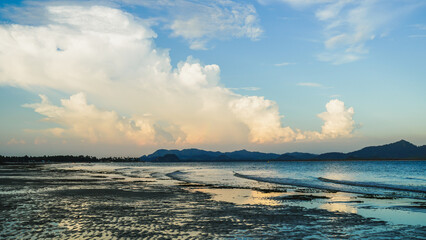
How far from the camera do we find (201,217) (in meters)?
18.6

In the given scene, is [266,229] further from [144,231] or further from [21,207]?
[21,207]

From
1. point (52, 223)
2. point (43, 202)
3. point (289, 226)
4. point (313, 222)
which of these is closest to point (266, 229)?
point (289, 226)

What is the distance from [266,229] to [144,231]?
19.7ft

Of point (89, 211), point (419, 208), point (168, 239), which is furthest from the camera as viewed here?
point (419, 208)

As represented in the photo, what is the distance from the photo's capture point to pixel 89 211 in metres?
20.1

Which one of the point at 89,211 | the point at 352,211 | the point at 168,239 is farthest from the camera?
the point at 352,211

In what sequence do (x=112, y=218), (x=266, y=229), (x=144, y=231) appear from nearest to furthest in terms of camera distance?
(x=144, y=231) → (x=266, y=229) → (x=112, y=218)

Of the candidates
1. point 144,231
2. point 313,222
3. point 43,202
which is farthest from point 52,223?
point 313,222

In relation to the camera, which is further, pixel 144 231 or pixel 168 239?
pixel 144 231

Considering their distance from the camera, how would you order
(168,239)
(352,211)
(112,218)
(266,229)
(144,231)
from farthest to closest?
(352,211), (112,218), (266,229), (144,231), (168,239)

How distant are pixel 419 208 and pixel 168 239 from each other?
2040 cm

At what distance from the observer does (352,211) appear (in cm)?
2178

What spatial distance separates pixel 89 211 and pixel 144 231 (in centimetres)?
715

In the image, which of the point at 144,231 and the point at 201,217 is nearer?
the point at 144,231
